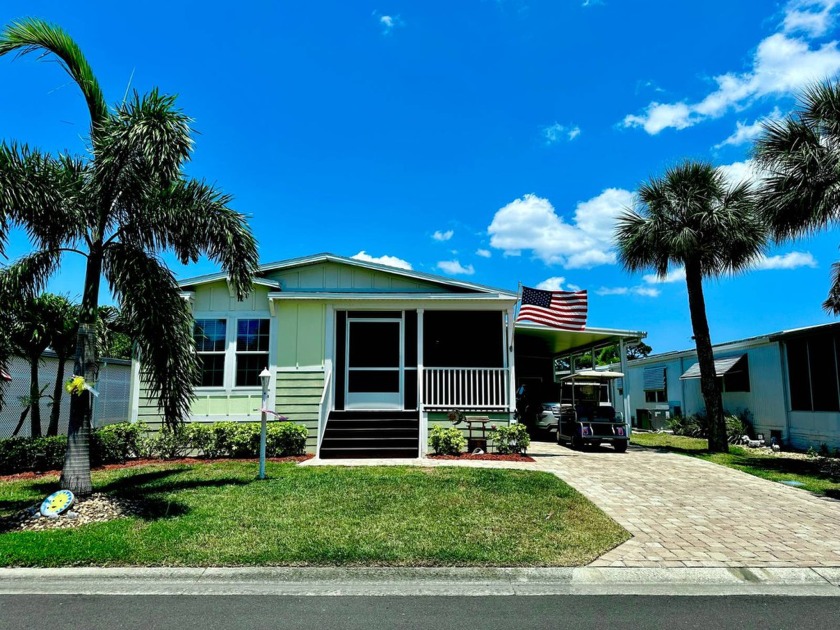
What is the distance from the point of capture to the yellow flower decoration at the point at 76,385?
647 cm

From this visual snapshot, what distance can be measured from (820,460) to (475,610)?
12.5 m

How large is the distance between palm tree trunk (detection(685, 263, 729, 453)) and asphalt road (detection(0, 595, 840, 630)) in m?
11.0

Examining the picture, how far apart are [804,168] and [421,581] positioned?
11.0 meters

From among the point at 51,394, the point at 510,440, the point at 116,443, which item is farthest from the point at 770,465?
the point at 51,394

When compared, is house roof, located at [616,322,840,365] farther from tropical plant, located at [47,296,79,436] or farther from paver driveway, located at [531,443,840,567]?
tropical plant, located at [47,296,79,436]

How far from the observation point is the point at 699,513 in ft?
24.3

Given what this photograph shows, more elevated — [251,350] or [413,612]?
[251,350]

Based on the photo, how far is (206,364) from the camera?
523 inches

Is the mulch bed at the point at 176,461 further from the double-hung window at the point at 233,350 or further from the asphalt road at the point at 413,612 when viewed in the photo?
the asphalt road at the point at 413,612

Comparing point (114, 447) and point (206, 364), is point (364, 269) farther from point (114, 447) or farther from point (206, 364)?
point (114, 447)

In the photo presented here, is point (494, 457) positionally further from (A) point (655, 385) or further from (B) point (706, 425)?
(A) point (655, 385)

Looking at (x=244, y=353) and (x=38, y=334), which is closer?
(x=38, y=334)

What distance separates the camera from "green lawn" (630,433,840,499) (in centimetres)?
962

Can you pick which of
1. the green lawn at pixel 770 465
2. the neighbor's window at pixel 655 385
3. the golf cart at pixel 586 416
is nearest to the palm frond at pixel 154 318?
the green lawn at pixel 770 465
